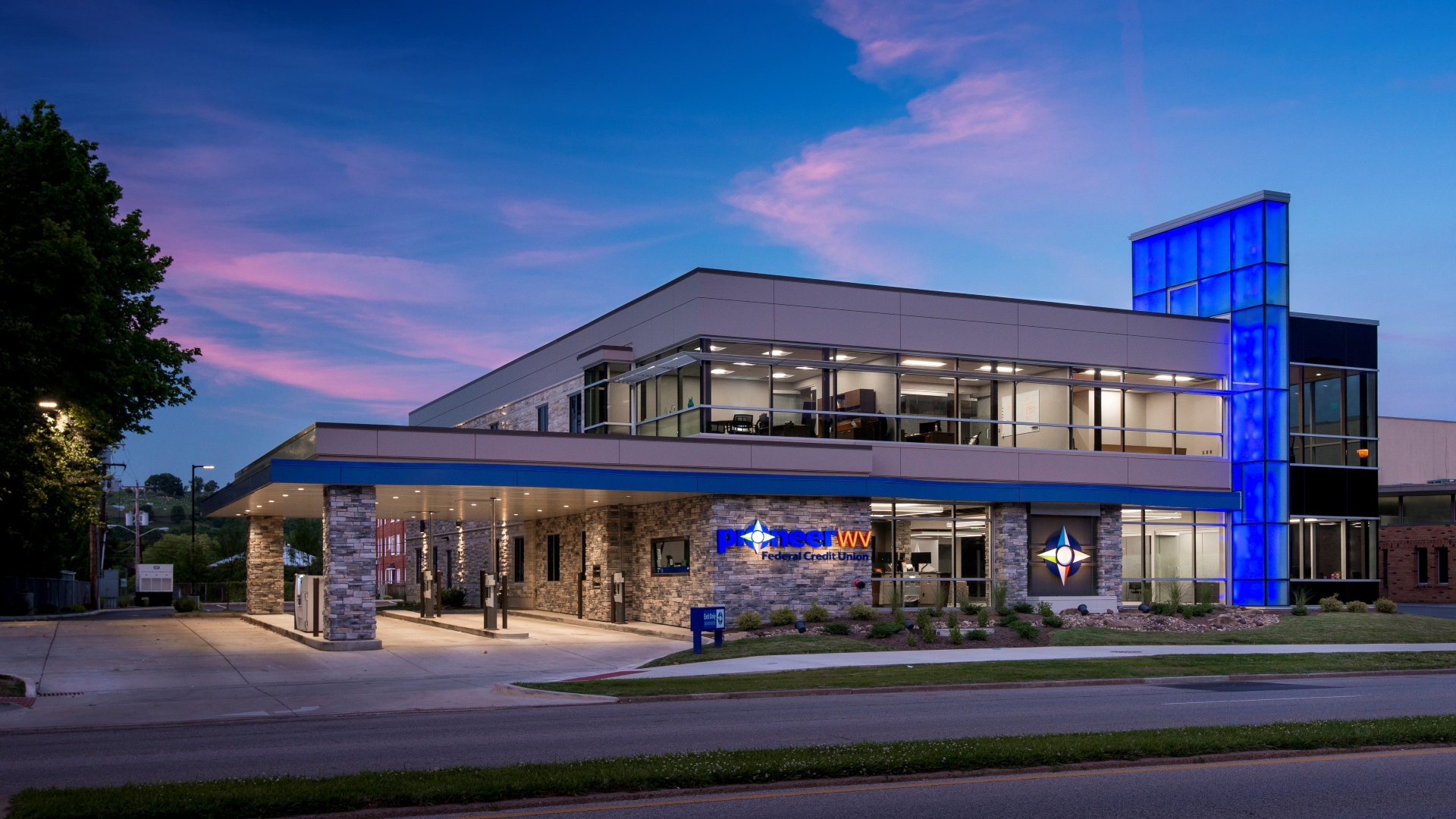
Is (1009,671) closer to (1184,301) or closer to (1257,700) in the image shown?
(1257,700)

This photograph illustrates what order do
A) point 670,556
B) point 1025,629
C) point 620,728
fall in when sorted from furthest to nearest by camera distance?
1. point 670,556
2. point 1025,629
3. point 620,728

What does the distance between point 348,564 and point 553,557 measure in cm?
1478

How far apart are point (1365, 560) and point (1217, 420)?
7.80 m

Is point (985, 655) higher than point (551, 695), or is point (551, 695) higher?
point (551, 695)

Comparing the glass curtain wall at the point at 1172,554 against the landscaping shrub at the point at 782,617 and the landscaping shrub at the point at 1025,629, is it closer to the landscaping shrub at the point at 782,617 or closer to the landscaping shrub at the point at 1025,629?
the landscaping shrub at the point at 1025,629

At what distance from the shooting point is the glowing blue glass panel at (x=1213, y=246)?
41812 millimetres

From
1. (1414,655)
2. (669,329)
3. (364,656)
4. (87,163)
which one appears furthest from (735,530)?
(87,163)

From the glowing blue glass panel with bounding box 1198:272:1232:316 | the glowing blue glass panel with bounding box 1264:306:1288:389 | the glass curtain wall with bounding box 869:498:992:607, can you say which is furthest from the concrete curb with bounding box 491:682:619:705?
the glowing blue glass panel with bounding box 1198:272:1232:316

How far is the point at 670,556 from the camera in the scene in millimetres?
33938

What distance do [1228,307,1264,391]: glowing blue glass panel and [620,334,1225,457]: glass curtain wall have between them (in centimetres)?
81

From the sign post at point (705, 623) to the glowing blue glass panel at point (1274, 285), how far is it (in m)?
24.6

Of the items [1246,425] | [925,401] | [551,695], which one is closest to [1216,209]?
[1246,425]

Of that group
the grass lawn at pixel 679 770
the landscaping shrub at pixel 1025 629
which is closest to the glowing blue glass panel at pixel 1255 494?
the landscaping shrub at pixel 1025 629

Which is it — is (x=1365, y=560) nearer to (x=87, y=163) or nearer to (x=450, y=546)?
(x=450, y=546)
